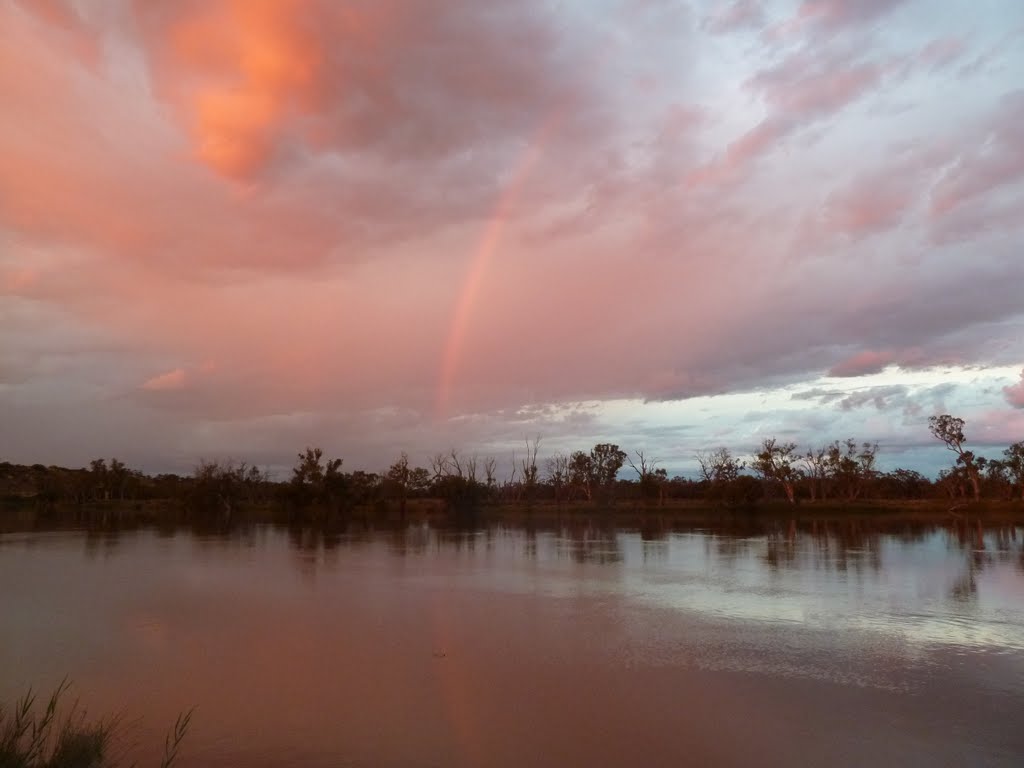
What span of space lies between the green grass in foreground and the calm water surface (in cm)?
41

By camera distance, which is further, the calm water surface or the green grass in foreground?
the calm water surface

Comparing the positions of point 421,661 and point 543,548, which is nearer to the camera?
point 421,661

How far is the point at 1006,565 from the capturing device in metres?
23.8

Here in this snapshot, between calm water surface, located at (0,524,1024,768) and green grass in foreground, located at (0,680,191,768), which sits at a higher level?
green grass in foreground, located at (0,680,191,768)

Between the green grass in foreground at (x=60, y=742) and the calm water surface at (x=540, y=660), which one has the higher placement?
the green grass in foreground at (x=60, y=742)

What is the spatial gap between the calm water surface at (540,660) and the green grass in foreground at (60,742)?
41cm

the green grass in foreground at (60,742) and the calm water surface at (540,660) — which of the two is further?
the calm water surface at (540,660)

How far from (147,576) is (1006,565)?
27.8 meters

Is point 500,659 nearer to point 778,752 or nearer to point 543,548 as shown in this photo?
point 778,752

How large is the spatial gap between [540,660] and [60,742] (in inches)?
258

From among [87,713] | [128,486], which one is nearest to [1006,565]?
[87,713]

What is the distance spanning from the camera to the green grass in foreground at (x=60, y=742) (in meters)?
6.40

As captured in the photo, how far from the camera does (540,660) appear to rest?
11258 millimetres

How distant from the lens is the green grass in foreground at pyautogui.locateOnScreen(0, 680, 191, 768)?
6400 mm
